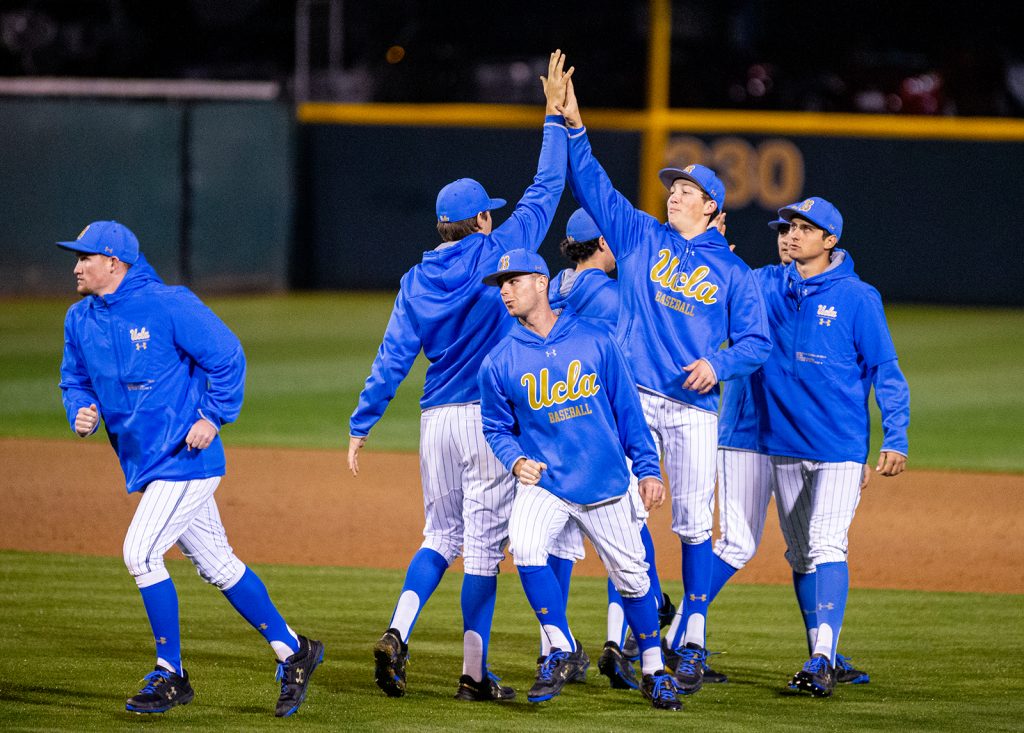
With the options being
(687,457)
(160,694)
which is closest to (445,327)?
(687,457)

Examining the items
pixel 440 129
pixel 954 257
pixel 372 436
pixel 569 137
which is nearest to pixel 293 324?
pixel 440 129

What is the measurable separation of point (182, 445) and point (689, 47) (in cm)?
2078

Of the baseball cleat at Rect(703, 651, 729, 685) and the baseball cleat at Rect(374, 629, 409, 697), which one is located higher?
the baseball cleat at Rect(374, 629, 409, 697)

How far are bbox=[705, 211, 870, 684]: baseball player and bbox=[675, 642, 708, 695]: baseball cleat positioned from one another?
15 cm

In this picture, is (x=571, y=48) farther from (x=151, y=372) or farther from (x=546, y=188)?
(x=151, y=372)

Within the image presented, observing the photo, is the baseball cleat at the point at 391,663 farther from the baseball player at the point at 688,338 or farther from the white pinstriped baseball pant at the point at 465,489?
the baseball player at the point at 688,338

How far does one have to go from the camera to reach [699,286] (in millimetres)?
6207

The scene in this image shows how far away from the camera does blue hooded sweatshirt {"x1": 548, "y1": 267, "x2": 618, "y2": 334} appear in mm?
6453

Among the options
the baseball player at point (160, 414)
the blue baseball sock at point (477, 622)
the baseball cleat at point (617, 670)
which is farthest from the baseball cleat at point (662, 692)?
the baseball player at point (160, 414)

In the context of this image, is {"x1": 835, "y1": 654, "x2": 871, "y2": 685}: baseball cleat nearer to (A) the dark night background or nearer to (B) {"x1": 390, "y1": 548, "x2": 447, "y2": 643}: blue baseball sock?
(B) {"x1": 390, "y1": 548, "x2": 447, "y2": 643}: blue baseball sock

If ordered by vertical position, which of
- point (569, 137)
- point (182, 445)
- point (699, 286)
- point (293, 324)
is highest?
point (569, 137)

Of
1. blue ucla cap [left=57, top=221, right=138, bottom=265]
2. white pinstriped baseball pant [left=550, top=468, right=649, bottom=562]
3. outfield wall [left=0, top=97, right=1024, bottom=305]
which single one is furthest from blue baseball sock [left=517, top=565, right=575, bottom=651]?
outfield wall [left=0, top=97, right=1024, bottom=305]

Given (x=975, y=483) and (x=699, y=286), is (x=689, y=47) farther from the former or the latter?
(x=699, y=286)

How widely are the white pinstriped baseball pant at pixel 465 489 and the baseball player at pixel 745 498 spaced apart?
933 mm
